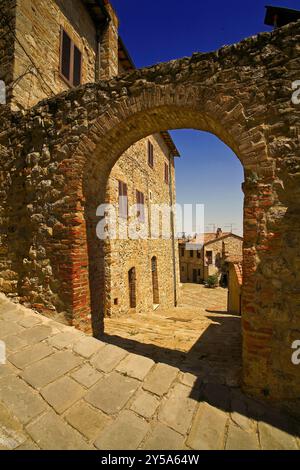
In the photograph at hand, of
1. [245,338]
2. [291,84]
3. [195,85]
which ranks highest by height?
[195,85]

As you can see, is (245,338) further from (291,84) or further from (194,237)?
(194,237)

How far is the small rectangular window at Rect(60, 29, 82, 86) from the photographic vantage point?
6.47 meters

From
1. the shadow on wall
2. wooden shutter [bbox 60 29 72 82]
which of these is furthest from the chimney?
the shadow on wall

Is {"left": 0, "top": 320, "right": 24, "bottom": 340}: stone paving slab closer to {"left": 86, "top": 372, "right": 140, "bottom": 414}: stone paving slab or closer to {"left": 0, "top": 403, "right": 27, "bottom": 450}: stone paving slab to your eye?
{"left": 0, "top": 403, "right": 27, "bottom": 450}: stone paving slab

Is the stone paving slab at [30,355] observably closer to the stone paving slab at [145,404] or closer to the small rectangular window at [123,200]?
the stone paving slab at [145,404]

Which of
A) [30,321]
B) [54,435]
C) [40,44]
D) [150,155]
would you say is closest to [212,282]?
[150,155]

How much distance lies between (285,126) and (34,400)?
13.4 ft

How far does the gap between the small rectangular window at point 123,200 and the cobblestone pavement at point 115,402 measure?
18.3 ft

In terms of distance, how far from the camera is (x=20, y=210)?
4410mm

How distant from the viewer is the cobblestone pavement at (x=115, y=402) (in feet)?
7.02

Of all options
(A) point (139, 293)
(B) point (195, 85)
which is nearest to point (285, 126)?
(B) point (195, 85)

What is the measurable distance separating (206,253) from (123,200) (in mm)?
24055

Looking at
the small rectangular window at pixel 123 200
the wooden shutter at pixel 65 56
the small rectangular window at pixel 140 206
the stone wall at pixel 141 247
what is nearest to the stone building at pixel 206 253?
the stone wall at pixel 141 247
